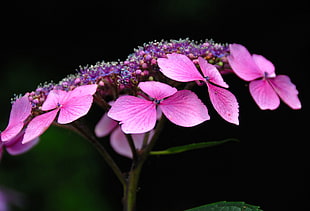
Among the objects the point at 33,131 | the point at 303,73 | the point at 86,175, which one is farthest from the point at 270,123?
the point at 33,131

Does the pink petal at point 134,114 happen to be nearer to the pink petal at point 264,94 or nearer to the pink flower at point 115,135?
the pink petal at point 264,94

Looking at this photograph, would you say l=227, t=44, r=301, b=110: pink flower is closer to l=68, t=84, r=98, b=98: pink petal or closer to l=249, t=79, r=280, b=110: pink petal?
l=249, t=79, r=280, b=110: pink petal

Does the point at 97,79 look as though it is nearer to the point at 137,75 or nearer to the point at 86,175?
the point at 137,75

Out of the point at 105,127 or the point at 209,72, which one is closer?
the point at 209,72

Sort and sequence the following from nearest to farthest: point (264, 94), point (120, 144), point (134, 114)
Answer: point (134, 114) < point (264, 94) < point (120, 144)

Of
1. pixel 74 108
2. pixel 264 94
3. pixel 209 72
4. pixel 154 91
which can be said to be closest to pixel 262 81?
pixel 264 94

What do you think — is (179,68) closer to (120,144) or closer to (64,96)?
(64,96)
